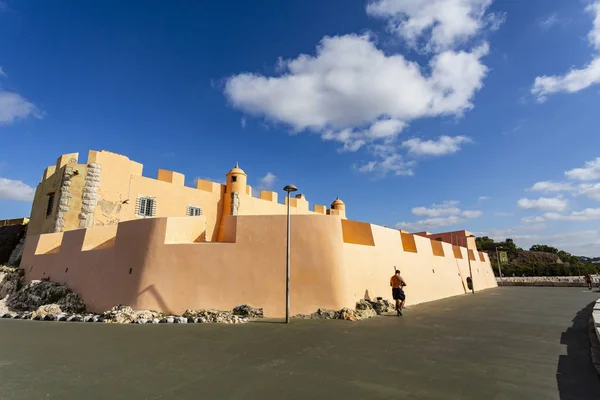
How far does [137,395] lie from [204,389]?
2.87 ft

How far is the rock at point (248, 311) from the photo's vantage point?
10312 millimetres

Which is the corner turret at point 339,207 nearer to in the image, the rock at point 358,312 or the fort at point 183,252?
the fort at point 183,252

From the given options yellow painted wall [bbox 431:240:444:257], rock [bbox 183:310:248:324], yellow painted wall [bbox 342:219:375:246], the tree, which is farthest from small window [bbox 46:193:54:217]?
the tree

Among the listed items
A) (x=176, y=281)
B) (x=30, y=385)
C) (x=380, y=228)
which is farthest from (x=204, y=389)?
(x=380, y=228)

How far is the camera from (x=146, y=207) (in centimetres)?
1791

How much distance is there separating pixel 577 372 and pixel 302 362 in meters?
4.38

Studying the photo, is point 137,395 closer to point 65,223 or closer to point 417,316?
point 417,316

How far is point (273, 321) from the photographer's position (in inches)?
387

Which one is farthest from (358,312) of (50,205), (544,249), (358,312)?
(544,249)

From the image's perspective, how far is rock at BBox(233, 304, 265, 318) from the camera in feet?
33.8

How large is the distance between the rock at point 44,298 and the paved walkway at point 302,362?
3.68 meters

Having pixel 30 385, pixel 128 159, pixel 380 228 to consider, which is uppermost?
pixel 128 159

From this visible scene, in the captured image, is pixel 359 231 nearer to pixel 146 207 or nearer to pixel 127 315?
pixel 127 315

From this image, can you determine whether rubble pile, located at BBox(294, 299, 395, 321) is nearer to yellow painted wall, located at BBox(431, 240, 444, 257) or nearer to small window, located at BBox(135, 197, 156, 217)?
yellow painted wall, located at BBox(431, 240, 444, 257)
